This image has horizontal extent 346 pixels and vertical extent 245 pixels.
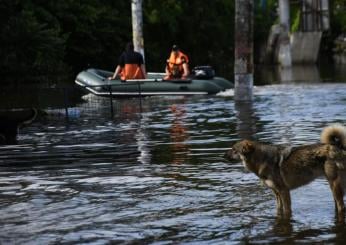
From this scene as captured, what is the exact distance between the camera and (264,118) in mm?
21000

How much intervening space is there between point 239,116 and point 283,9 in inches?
1408

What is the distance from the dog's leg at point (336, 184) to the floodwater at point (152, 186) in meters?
0.14

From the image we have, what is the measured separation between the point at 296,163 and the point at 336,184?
47 cm

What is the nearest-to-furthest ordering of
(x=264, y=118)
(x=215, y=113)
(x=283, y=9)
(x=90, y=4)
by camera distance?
(x=264, y=118) → (x=215, y=113) → (x=90, y=4) → (x=283, y=9)

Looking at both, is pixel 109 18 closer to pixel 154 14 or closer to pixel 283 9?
pixel 154 14

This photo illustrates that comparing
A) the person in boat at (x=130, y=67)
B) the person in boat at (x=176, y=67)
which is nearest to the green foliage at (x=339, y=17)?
the person in boat at (x=176, y=67)

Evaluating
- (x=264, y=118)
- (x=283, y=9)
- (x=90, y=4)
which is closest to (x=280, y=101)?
(x=264, y=118)

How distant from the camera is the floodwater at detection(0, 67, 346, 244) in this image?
891 cm

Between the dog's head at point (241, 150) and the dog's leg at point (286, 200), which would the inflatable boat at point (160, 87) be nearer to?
the dog's head at point (241, 150)

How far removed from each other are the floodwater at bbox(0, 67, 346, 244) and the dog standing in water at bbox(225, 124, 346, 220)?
11.7 inches

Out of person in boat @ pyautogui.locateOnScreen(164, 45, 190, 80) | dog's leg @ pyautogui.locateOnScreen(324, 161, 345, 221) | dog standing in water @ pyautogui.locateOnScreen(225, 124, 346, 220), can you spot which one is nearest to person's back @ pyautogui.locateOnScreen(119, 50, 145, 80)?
person in boat @ pyautogui.locateOnScreen(164, 45, 190, 80)

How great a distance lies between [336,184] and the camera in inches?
359

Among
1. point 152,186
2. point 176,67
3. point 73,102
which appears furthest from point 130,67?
point 152,186

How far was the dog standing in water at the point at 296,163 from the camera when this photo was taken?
9094 mm
